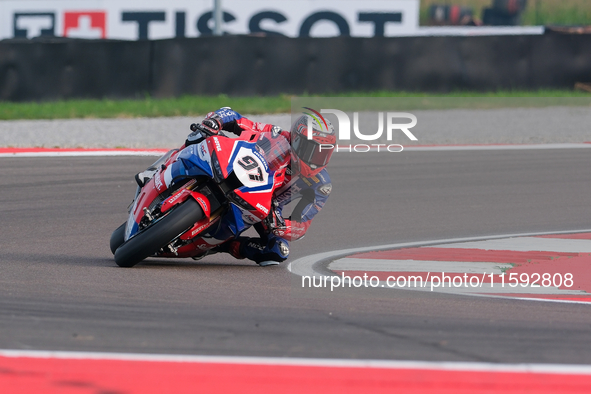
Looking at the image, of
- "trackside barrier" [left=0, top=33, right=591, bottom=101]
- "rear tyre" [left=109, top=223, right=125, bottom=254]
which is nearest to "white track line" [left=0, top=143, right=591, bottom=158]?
"trackside barrier" [left=0, top=33, right=591, bottom=101]

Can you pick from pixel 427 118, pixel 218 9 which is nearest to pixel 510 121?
pixel 427 118

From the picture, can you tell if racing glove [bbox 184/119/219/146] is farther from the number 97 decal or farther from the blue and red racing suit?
the number 97 decal

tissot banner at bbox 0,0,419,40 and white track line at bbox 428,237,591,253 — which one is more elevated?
tissot banner at bbox 0,0,419,40

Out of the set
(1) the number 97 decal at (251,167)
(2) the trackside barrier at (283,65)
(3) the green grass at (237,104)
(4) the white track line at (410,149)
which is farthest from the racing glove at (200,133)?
(2) the trackside barrier at (283,65)

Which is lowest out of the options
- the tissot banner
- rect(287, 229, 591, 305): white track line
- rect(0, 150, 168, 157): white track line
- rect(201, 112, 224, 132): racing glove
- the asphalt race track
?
rect(287, 229, 591, 305): white track line

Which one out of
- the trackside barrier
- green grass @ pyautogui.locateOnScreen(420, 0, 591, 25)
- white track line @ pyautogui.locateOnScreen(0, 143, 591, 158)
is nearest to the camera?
white track line @ pyautogui.locateOnScreen(0, 143, 591, 158)

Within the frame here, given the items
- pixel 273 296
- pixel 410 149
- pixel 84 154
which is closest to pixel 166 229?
pixel 273 296

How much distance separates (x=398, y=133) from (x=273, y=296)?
10.5 metres

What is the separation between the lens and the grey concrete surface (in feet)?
46.0

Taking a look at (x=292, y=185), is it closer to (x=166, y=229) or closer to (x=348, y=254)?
(x=166, y=229)

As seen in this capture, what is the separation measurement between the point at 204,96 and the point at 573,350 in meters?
13.6

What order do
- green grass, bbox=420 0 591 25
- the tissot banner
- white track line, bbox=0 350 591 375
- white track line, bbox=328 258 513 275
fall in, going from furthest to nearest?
1. green grass, bbox=420 0 591 25
2. the tissot banner
3. white track line, bbox=328 258 513 275
4. white track line, bbox=0 350 591 375

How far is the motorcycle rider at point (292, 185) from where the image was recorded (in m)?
6.21

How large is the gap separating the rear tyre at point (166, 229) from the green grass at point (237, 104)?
10509 millimetres
